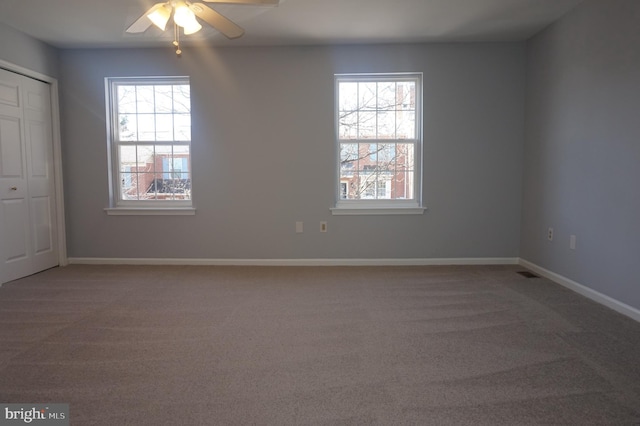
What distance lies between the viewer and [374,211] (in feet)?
14.4

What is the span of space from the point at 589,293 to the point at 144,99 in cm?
496

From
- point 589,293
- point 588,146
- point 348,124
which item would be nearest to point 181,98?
point 348,124

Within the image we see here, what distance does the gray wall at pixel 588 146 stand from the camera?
280 cm

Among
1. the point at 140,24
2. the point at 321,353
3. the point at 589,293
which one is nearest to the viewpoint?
the point at 321,353

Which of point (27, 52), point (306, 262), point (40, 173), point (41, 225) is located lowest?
point (306, 262)

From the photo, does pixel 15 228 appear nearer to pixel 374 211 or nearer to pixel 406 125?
pixel 374 211

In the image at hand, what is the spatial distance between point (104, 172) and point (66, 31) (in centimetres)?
149

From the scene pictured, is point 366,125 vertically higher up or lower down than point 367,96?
A: lower down

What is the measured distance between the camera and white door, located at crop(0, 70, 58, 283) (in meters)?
3.75

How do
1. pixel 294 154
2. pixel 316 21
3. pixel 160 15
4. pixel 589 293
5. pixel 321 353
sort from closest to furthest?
pixel 321 353
pixel 160 15
pixel 589 293
pixel 316 21
pixel 294 154

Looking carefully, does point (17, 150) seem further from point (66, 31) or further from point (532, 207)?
point (532, 207)

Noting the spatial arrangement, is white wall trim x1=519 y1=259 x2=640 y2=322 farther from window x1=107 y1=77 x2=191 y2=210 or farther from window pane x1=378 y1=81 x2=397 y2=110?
window x1=107 y1=77 x2=191 y2=210

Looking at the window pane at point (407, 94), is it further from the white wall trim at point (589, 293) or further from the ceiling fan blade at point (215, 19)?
the ceiling fan blade at point (215, 19)

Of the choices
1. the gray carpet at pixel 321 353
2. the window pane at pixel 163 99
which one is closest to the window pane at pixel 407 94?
the gray carpet at pixel 321 353
